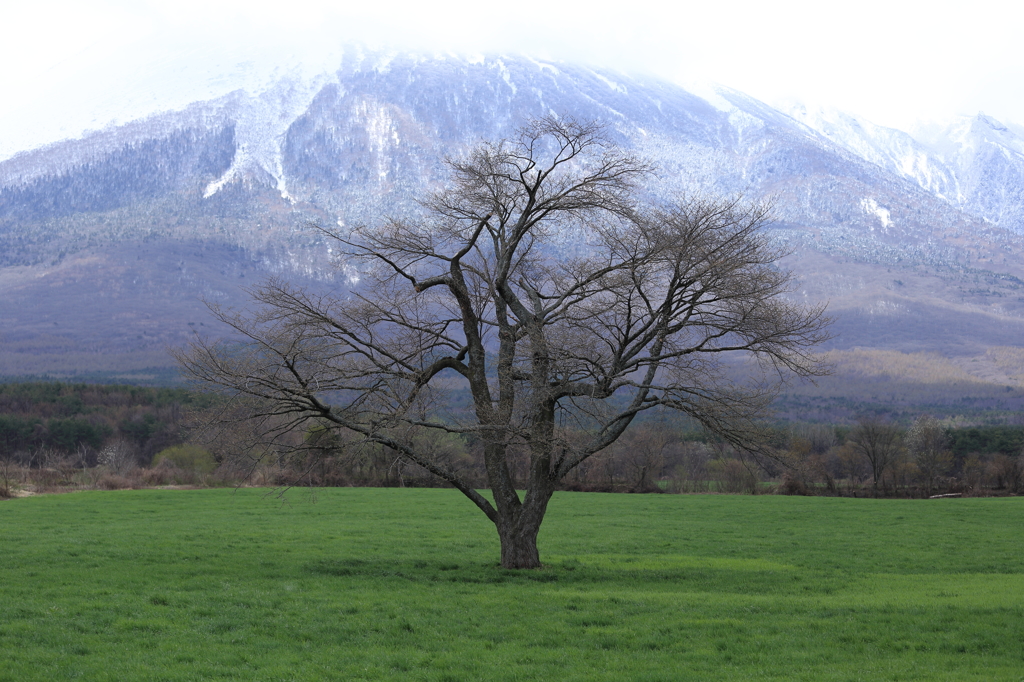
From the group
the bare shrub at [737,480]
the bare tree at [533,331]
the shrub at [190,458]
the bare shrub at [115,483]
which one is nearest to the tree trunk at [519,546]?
the bare tree at [533,331]

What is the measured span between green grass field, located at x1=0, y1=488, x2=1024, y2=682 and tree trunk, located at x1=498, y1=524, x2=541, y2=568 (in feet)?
1.64

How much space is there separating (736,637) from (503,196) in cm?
1051

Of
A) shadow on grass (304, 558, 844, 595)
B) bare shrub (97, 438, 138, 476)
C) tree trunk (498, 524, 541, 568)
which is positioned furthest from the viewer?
bare shrub (97, 438, 138, 476)

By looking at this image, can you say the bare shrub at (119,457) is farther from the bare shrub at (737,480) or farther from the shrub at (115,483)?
the bare shrub at (737,480)

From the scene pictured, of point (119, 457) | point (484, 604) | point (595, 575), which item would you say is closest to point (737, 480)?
point (595, 575)

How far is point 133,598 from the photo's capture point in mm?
15859

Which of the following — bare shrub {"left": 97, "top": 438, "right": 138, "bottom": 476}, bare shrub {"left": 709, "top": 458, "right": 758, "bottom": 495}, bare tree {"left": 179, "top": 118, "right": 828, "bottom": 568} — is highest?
bare tree {"left": 179, "top": 118, "right": 828, "bottom": 568}

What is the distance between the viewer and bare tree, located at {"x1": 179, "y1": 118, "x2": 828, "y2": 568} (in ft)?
59.5

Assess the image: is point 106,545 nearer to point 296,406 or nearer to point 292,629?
point 296,406

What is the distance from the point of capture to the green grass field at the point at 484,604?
12375 mm

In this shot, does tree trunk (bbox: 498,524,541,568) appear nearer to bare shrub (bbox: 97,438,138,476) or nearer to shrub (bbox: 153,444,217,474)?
bare shrub (bbox: 97,438,138,476)

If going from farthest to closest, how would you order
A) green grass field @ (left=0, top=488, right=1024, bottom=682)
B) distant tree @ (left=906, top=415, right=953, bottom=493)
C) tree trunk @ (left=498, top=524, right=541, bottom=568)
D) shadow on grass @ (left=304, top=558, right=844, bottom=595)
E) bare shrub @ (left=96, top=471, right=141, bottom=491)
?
distant tree @ (left=906, top=415, right=953, bottom=493) < bare shrub @ (left=96, top=471, right=141, bottom=491) < tree trunk @ (left=498, top=524, right=541, bottom=568) < shadow on grass @ (left=304, top=558, right=844, bottom=595) < green grass field @ (left=0, top=488, right=1024, bottom=682)

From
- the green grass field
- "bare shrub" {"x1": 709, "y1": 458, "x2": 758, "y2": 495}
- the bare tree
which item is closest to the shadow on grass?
the green grass field

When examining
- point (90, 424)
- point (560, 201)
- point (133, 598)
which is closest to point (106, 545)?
point (133, 598)
